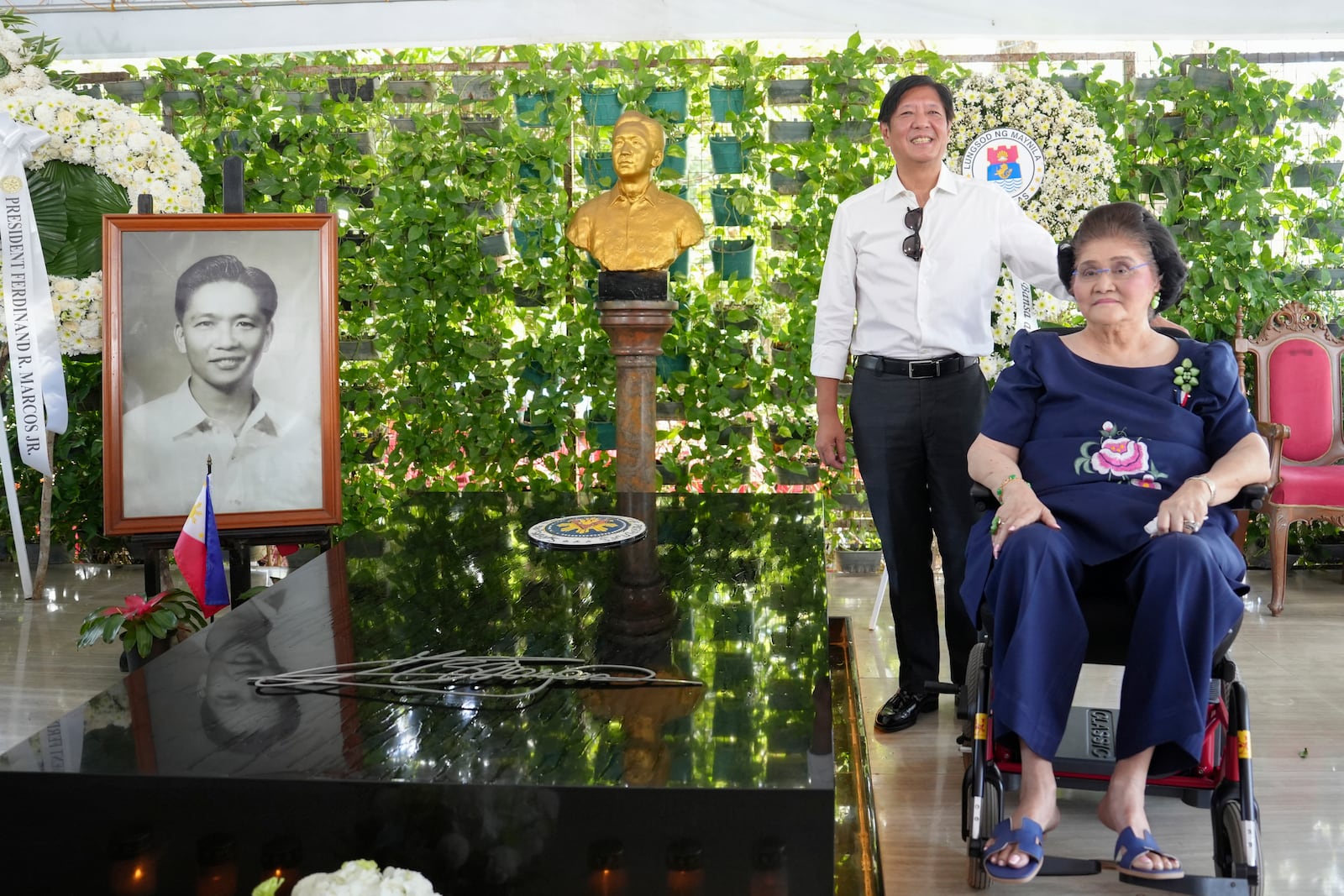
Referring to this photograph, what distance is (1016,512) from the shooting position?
1966mm

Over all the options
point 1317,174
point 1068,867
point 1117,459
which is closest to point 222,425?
point 1117,459

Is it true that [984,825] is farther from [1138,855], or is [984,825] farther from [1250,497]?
[1250,497]

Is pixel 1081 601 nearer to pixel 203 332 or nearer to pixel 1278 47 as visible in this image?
pixel 203 332

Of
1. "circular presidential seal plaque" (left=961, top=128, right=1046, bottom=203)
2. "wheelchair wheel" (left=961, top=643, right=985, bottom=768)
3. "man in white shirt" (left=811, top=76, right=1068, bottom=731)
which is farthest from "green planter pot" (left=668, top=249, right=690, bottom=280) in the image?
"wheelchair wheel" (left=961, top=643, right=985, bottom=768)

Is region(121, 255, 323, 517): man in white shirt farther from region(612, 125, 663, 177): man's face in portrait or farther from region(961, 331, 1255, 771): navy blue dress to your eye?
region(961, 331, 1255, 771): navy blue dress

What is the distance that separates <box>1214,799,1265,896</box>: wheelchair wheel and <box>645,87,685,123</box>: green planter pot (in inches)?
122

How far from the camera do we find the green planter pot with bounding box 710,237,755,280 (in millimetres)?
4203

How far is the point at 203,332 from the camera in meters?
3.41

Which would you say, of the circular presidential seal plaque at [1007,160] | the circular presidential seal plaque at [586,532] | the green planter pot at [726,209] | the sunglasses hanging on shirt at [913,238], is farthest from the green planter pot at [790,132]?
the circular presidential seal plaque at [586,532]

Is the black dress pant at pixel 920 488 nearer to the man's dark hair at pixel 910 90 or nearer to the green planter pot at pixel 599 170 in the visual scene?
the man's dark hair at pixel 910 90

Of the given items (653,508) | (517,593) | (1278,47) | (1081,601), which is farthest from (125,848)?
(1278,47)

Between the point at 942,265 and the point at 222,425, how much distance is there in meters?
2.20

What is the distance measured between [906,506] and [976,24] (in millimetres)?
1850

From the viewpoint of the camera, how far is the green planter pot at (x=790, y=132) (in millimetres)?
4152
